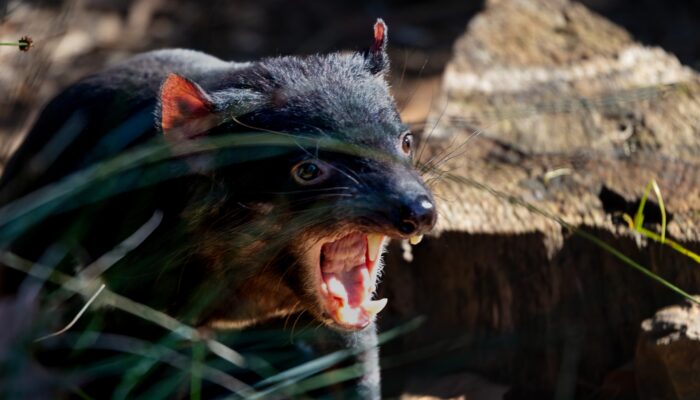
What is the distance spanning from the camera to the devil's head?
3.72 m

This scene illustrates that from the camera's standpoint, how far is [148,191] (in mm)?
4230

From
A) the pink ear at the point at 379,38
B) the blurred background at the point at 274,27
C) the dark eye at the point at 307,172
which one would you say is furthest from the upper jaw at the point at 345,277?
the blurred background at the point at 274,27

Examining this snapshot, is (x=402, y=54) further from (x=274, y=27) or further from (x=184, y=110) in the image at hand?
(x=184, y=110)

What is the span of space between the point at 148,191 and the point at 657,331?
6.55 ft

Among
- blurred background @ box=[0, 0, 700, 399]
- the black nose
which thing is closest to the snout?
the black nose

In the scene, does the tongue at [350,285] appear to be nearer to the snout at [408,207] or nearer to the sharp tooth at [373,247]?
the sharp tooth at [373,247]

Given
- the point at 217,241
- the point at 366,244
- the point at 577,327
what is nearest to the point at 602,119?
the point at 577,327

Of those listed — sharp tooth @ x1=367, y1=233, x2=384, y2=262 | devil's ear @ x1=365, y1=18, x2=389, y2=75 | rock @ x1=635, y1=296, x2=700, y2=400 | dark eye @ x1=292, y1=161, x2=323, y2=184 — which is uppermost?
devil's ear @ x1=365, y1=18, x2=389, y2=75

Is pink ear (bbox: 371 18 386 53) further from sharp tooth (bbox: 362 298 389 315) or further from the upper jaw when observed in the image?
sharp tooth (bbox: 362 298 389 315)

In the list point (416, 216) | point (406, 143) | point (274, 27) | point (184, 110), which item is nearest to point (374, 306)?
point (416, 216)

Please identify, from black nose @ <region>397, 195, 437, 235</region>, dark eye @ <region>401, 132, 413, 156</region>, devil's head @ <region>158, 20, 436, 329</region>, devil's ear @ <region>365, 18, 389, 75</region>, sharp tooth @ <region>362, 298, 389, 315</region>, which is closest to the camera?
black nose @ <region>397, 195, 437, 235</region>

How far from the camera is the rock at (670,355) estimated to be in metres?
4.08

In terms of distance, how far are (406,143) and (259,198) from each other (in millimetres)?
565

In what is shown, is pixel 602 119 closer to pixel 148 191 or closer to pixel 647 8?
pixel 148 191
